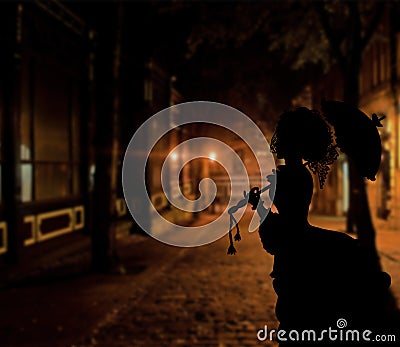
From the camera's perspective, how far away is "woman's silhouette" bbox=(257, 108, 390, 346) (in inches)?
71.9

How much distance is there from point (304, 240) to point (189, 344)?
4879mm

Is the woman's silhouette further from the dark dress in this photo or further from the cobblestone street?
the cobblestone street

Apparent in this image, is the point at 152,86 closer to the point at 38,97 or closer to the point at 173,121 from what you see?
the point at 173,121

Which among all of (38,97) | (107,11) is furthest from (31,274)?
(107,11)

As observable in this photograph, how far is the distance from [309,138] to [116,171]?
9977 millimetres

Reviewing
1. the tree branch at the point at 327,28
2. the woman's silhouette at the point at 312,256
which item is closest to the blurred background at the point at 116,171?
the tree branch at the point at 327,28

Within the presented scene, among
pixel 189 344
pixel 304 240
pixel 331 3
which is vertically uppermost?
pixel 331 3

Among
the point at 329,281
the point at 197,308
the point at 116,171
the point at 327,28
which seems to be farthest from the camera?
the point at 327,28

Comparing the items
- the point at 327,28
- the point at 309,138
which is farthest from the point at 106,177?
the point at 309,138

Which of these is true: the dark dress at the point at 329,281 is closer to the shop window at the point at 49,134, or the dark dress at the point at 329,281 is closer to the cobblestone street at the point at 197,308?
the cobblestone street at the point at 197,308

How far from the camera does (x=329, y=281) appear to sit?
71.6 inches

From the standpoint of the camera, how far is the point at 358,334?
184 cm

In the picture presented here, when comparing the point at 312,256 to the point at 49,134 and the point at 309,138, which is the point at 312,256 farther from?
the point at 49,134

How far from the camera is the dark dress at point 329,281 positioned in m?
1.82
